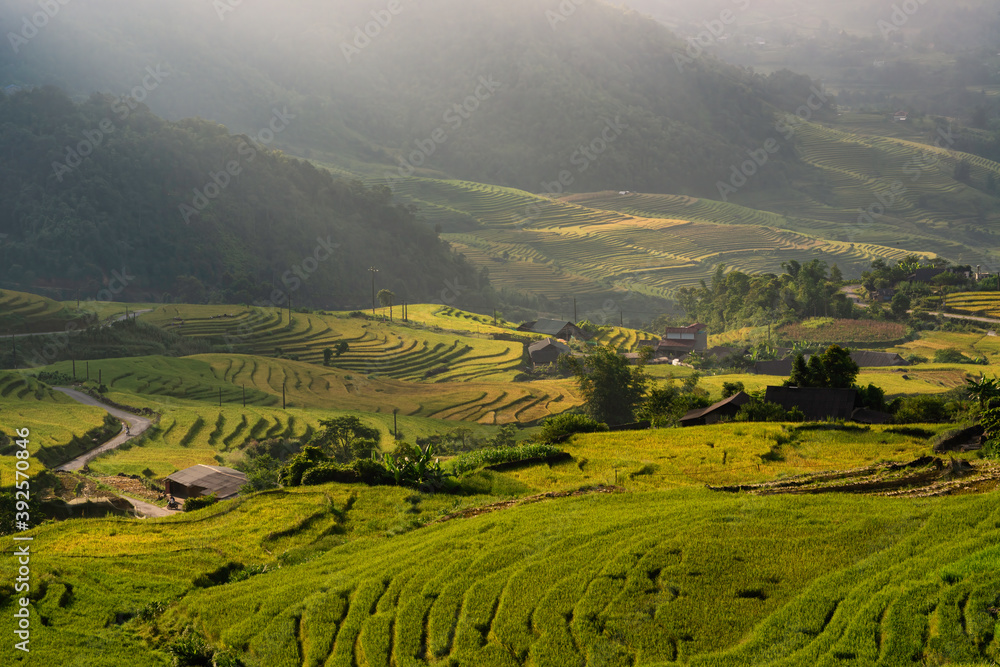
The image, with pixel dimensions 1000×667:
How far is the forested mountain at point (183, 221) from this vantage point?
96.2 meters

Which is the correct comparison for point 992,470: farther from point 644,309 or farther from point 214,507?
point 644,309

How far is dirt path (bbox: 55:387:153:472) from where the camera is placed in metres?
34.5

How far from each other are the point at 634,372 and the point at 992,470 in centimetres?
2838

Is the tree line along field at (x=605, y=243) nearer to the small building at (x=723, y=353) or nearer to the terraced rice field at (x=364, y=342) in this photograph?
the terraced rice field at (x=364, y=342)

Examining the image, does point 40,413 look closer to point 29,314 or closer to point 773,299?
point 29,314

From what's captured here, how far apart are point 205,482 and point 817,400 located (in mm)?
19040

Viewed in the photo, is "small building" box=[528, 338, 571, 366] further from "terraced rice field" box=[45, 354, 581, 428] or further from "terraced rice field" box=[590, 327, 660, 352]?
"terraced rice field" box=[45, 354, 581, 428]

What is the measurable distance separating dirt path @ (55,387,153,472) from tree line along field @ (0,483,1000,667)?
22.9 m

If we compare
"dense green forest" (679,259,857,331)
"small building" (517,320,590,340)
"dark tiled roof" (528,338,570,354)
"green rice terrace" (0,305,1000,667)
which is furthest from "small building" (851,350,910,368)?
"green rice terrace" (0,305,1000,667)

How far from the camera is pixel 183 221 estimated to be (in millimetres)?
103500

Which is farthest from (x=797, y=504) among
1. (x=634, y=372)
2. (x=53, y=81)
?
(x=53, y=81)

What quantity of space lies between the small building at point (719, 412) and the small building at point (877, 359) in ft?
117

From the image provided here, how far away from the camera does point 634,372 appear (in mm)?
41250

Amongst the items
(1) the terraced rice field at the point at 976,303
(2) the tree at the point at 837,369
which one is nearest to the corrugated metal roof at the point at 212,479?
(2) the tree at the point at 837,369
